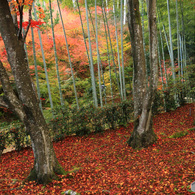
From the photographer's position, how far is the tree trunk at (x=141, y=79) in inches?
147

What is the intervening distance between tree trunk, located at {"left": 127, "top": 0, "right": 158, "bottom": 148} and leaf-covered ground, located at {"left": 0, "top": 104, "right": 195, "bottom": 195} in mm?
283

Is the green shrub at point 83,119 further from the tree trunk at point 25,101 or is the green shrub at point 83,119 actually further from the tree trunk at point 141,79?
the tree trunk at point 25,101

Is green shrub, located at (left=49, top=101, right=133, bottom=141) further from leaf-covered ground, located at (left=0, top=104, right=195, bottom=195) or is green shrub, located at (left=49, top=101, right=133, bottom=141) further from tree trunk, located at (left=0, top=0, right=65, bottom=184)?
tree trunk, located at (left=0, top=0, right=65, bottom=184)

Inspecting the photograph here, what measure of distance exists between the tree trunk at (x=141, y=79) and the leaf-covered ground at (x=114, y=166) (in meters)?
0.28

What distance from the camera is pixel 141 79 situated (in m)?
3.95

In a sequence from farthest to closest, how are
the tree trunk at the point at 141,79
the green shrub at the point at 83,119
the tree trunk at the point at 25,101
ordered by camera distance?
1. the green shrub at the point at 83,119
2. the tree trunk at the point at 141,79
3. the tree trunk at the point at 25,101

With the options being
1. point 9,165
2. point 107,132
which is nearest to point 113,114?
point 107,132

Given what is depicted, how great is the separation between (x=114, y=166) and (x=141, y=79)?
6.39 ft

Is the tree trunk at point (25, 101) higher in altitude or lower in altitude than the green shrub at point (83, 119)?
higher

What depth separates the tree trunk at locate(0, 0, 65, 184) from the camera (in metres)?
2.44

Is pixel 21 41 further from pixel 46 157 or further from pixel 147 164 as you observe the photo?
pixel 147 164

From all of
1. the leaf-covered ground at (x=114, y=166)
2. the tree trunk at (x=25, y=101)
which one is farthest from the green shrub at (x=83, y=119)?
the tree trunk at (x=25, y=101)

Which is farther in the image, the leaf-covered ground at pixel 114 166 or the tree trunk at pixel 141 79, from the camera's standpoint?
the tree trunk at pixel 141 79

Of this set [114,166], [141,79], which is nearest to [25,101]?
[114,166]
